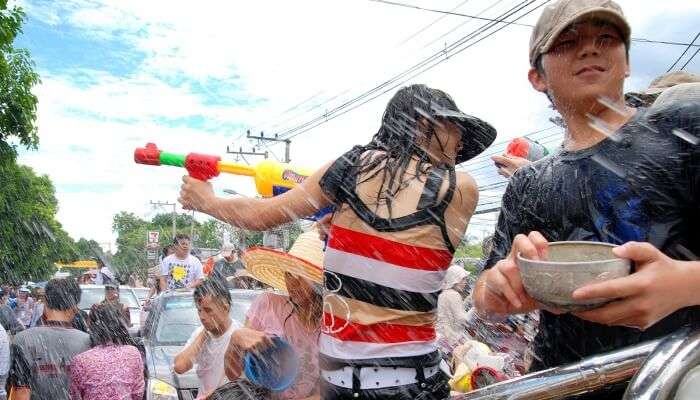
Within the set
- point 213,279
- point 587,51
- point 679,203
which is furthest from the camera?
point 213,279

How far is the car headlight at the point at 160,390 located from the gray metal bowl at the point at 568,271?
4554 mm

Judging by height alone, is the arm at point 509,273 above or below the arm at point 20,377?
above

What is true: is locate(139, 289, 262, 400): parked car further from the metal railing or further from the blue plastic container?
the metal railing

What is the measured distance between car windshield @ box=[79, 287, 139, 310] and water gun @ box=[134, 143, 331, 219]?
11.2 meters

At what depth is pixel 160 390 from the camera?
5145mm

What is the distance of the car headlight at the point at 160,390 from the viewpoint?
16.7 feet

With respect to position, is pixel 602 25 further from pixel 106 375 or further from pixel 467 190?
pixel 106 375

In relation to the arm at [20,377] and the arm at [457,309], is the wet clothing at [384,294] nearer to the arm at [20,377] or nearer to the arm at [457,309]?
the arm at [20,377]

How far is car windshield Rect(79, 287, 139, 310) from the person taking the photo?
510 inches

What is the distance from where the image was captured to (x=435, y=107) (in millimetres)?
2170

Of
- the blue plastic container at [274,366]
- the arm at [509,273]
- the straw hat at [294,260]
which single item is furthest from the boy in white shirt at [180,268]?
the arm at [509,273]

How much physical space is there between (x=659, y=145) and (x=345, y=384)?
1176mm

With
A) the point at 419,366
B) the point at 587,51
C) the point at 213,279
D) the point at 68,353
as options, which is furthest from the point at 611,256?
the point at 68,353

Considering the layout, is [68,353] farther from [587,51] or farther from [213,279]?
[587,51]
